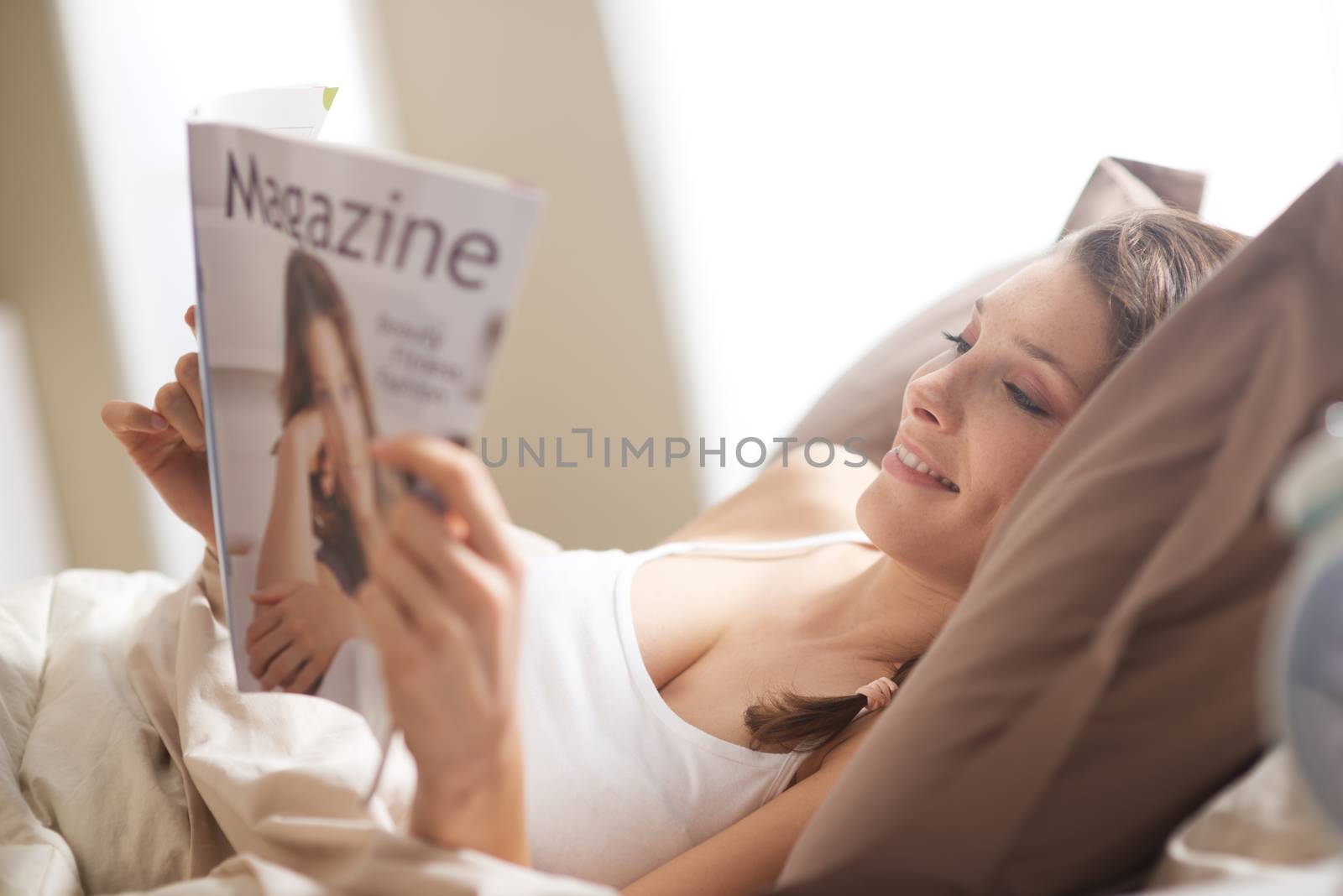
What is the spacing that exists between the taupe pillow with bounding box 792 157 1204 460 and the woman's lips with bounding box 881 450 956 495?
35 centimetres

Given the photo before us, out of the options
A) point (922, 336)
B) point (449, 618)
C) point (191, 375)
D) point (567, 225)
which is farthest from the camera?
point (567, 225)

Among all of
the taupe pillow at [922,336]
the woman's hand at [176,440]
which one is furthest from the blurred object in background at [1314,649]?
the taupe pillow at [922,336]

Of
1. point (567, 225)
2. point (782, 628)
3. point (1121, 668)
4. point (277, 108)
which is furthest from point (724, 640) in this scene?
point (567, 225)

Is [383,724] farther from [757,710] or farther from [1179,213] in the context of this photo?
[1179,213]

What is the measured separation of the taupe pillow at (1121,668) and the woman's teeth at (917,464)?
0.34m

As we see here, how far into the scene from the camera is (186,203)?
1628mm

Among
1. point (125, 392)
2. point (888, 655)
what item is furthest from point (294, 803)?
point (125, 392)

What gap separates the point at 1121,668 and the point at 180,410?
73 cm

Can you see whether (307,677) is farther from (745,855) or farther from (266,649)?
(745,855)

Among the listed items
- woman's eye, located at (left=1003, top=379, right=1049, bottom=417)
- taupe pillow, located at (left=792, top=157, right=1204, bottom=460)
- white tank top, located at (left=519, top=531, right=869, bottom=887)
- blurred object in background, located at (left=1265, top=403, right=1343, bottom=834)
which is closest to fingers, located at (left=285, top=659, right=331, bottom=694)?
white tank top, located at (left=519, top=531, right=869, bottom=887)

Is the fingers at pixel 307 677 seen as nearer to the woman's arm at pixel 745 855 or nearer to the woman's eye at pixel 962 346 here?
the woman's arm at pixel 745 855

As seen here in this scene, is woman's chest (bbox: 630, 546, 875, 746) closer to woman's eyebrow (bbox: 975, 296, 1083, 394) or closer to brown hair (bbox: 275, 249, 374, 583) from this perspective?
woman's eyebrow (bbox: 975, 296, 1083, 394)

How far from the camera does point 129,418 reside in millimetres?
853

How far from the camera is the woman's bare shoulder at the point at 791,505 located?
3.85 feet
